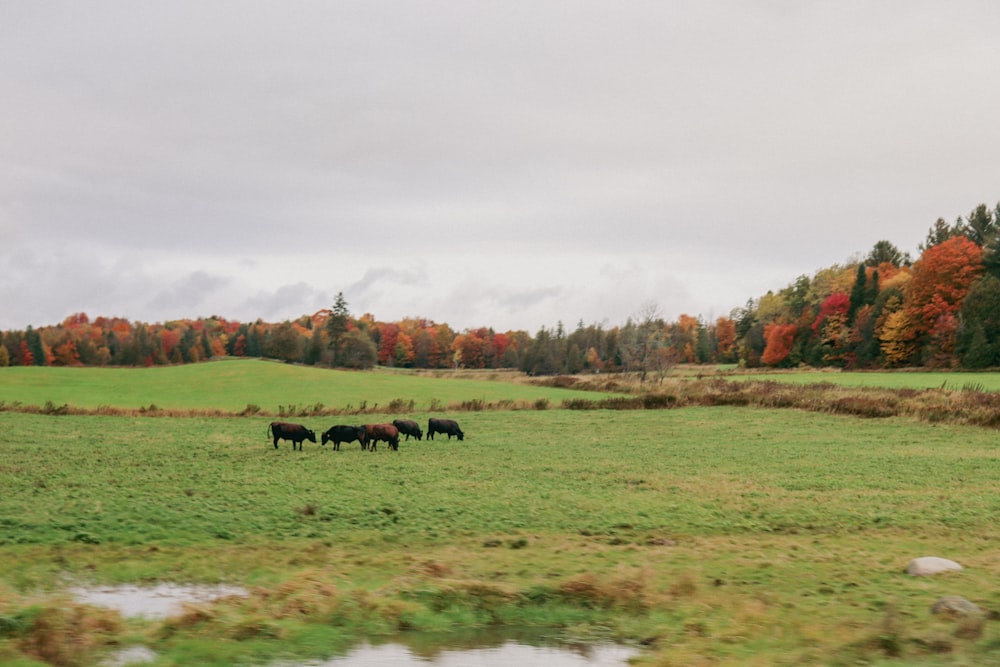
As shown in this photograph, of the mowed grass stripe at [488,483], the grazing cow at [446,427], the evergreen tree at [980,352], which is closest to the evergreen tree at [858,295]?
the evergreen tree at [980,352]

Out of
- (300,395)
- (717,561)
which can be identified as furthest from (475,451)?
(300,395)

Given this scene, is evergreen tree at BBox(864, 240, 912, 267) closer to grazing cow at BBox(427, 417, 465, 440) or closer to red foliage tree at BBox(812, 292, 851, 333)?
red foliage tree at BBox(812, 292, 851, 333)

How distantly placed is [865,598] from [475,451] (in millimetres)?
16813

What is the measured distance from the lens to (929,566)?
407 inches

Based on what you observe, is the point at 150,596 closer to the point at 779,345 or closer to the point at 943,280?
the point at 943,280

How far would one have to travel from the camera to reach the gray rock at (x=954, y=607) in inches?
324

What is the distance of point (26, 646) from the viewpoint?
272 inches

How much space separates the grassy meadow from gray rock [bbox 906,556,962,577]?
0.33 metres

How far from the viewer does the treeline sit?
268 ft

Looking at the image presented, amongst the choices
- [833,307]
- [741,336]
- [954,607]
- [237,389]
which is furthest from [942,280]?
[954,607]

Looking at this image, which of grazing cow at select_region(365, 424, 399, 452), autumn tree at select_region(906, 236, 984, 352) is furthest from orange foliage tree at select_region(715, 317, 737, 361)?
grazing cow at select_region(365, 424, 399, 452)

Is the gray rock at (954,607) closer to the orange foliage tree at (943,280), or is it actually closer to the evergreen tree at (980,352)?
the evergreen tree at (980,352)

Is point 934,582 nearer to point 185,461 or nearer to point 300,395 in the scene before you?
point 185,461

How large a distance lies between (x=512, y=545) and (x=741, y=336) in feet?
→ 436
